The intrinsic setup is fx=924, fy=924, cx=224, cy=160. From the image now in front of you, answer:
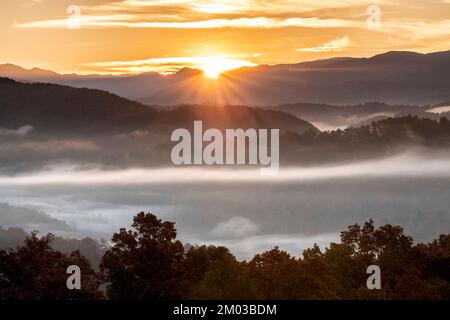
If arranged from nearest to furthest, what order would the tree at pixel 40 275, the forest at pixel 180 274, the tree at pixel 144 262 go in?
the tree at pixel 40 275 → the forest at pixel 180 274 → the tree at pixel 144 262

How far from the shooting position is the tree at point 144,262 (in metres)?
58.1

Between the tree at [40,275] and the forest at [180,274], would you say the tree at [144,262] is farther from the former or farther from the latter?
the tree at [40,275]

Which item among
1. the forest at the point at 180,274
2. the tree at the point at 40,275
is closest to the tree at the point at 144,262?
the forest at the point at 180,274

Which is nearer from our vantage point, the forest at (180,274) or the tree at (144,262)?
the forest at (180,274)

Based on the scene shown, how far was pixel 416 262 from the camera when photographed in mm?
65812

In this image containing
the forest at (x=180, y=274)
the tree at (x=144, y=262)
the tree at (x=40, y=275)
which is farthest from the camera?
the tree at (x=144, y=262)

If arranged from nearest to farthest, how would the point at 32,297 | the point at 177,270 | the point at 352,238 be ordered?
the point at 32,297 → the point at 177,270 → the point at 352,238

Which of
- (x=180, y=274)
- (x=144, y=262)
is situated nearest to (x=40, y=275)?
(x=144, y=262)

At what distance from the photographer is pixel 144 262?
197 ft

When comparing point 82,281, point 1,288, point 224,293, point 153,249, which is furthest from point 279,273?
point 1,288

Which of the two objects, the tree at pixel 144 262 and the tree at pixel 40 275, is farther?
the tree at pixel 144 262

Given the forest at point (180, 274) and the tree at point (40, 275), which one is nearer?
the tree at point (40, 275)
